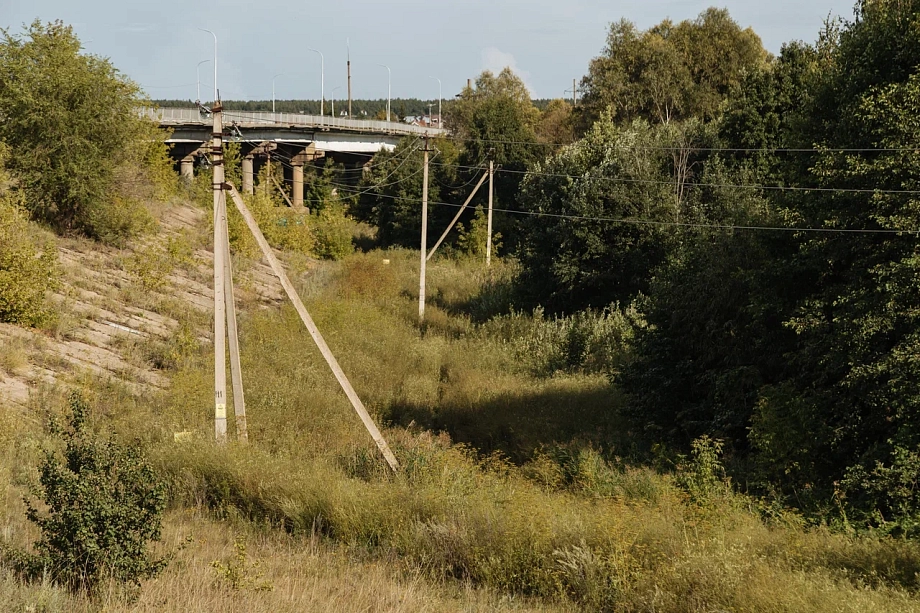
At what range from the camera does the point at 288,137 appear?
180ft

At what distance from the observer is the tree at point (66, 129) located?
25.5 m

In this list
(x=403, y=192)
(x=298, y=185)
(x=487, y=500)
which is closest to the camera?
(x=487, y=500)

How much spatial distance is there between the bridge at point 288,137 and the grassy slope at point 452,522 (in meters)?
28.4

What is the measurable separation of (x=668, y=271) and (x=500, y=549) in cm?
886

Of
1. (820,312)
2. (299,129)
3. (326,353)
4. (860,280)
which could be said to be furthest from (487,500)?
(299,129)

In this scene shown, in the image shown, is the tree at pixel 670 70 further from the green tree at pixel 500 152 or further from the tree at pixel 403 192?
the tree at pixel 403 192

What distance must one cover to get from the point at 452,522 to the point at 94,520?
4.14m

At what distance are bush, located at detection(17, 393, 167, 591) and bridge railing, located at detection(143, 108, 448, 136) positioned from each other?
28466 millimetres

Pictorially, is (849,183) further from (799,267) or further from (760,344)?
(760,344)

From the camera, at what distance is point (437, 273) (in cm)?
4150

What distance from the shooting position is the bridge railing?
45647mm

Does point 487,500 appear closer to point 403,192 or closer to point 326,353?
point 326,353

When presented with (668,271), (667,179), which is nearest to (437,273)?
(667,179)

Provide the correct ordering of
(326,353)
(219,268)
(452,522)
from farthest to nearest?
1. (219,268)
2. (326,353)
3. (452,522)
